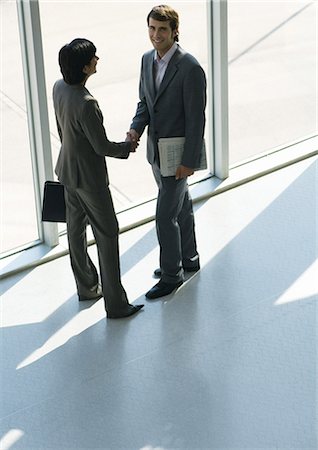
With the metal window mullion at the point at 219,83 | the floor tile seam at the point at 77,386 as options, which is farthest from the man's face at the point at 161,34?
the floor tile seam at the point at 77,386

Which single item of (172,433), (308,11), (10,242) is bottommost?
(172,433)

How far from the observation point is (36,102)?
6.26 m

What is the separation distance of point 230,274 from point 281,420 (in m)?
1.47

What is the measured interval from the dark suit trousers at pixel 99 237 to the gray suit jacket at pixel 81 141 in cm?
9

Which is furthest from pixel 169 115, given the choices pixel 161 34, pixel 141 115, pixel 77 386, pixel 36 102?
pixel 77 386

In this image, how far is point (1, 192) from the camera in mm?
6477

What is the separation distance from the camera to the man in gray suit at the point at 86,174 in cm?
535

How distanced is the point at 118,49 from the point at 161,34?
3.73ft

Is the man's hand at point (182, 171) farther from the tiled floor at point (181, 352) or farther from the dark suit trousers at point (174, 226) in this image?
the tiled floor at point (181, 352)

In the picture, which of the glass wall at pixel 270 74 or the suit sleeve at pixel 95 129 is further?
the glass wall at pixel 270 74

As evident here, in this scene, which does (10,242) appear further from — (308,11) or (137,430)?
(308,11)

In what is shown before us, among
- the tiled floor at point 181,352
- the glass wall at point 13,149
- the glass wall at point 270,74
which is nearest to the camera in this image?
the tiled floor at point 181,352

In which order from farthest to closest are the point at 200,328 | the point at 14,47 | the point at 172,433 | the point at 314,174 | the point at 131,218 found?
1. the point at 314,174
2. the point at 131,218
3. the point at 14,47
4. the point at 200,328
5. the point at 172,433

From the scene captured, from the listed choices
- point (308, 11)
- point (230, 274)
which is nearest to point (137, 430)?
point (230, 274)
